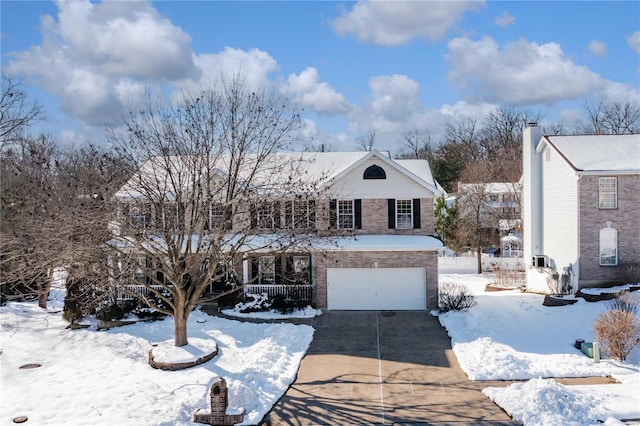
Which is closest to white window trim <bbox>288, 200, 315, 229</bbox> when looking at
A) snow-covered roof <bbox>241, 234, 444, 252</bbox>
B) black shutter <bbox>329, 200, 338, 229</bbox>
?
snow-covered roof <bbox>241, 234, 444, 252</bbox>

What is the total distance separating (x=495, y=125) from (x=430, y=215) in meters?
50.5

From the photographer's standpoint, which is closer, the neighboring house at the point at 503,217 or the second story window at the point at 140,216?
the second story window at the point at 140,216

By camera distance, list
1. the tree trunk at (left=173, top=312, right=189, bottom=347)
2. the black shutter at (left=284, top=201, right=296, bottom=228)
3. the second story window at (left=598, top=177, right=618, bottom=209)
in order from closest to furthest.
A: the tree trunk at (left=173, top=312, right=189, bottom=347) < the black shutter at (left=284, top=201, right=296, bottom=228) < the second story window at (left=598, top=177, right=618, bottom=209)

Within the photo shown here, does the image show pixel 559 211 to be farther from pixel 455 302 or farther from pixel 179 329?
pixel 179 329

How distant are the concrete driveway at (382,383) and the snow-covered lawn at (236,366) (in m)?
0.43

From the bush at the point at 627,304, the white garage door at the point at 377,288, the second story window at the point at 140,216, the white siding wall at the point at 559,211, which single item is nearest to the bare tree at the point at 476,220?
the white siding wall at the point at 559,211

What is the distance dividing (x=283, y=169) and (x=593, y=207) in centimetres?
1361

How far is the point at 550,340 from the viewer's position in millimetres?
16609

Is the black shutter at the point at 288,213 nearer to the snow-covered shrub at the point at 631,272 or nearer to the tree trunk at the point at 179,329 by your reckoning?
the tree trunk at the point at 179,329

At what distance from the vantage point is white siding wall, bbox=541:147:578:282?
22.9 meters

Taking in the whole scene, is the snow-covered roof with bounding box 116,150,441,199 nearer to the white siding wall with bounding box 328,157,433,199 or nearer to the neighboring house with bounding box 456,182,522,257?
the white siding wall with bounding box 328,157,433,199

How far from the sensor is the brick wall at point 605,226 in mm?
22047

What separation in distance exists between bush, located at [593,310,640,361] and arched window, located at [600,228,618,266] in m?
8.07

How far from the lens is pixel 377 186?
2250cm
